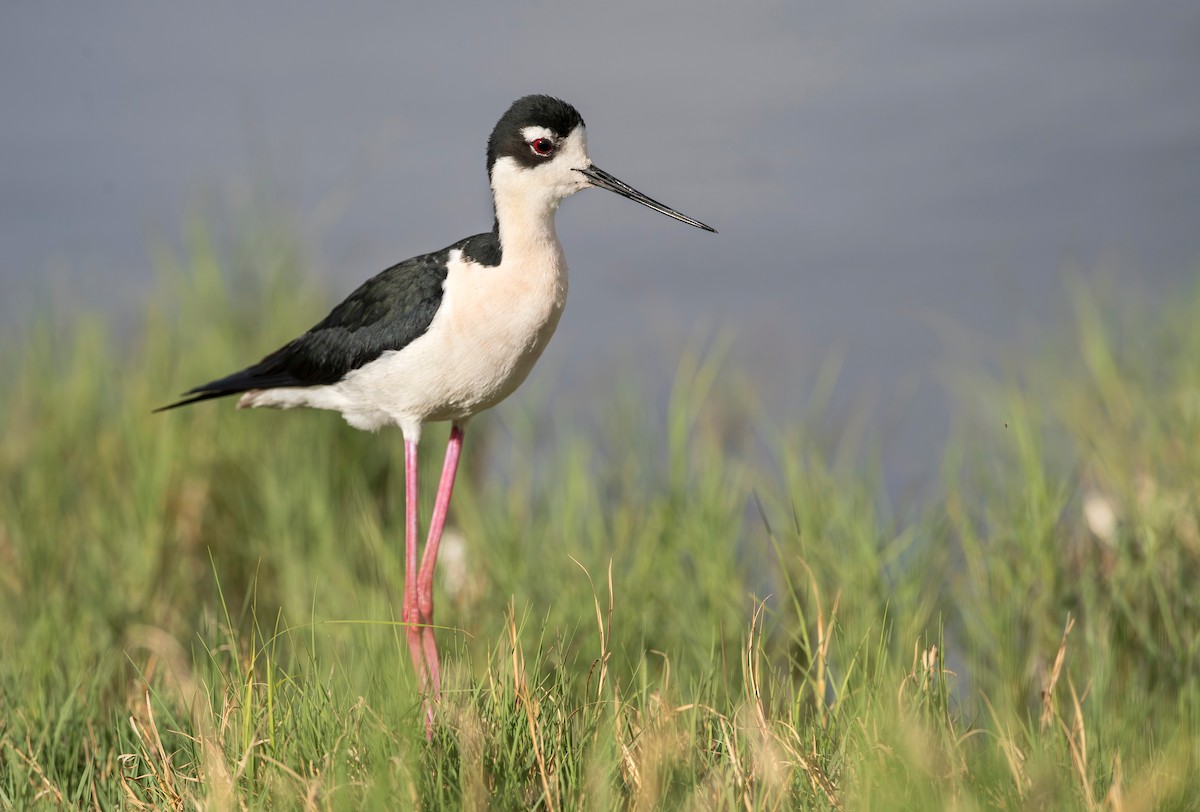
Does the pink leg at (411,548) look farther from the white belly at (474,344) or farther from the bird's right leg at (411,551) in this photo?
the white belly at (474,344)

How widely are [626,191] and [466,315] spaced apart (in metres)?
0.73

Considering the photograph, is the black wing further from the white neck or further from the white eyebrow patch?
the white eyebrow patch

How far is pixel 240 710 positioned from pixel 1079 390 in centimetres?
428

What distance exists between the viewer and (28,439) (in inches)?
270

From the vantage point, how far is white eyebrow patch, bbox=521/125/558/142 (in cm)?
409

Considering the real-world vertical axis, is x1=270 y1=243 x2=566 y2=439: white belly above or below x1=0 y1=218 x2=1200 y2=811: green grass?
above

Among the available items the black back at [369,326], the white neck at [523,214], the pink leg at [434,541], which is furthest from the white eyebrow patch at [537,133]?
the pink leg at [434,541]

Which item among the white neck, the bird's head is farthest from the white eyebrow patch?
the white neck

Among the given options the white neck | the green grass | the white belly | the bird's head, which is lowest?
the green grass

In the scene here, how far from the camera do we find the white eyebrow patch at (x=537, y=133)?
4.09 metres

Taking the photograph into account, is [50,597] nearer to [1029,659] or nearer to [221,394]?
[221,394]

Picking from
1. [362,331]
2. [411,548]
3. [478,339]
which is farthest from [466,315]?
[411,548]

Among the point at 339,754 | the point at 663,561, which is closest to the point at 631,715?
the point at 339,754

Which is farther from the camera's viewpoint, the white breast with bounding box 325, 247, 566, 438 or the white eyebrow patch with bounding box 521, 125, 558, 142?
the white eyebrow patch with bounding box 521, 125, 558, 142
